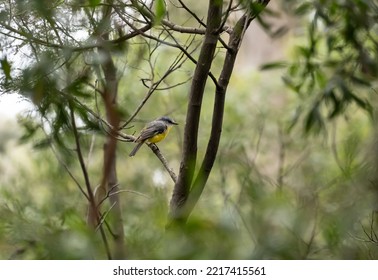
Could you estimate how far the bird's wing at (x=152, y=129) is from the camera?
3052 mm

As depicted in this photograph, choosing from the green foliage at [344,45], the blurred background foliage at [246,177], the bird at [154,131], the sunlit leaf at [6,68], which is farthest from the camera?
the bird at [154,131]

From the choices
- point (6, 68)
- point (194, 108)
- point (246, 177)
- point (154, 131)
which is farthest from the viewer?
point (154, 131)

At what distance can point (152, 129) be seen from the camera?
316 centimetres

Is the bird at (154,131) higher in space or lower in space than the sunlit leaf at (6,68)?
higher

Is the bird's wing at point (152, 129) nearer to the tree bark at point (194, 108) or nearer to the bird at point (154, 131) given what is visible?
the bird at point (154, 131)

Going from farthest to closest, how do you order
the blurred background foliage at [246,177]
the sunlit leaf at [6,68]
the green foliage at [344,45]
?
the green foliage at [344,45], the sunlit leaf at [6,68], the blurred background foliage at [246,177]

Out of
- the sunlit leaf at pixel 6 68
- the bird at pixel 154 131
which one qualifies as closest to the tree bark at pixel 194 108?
the sunlit leaf at pixel 6 68

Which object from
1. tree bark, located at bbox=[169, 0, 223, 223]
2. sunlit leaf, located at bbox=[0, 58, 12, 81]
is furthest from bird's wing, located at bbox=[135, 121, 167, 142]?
sunlit leaf, located at bbox=[0, 58, 12, 81]

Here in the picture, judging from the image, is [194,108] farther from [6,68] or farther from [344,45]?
[6,68]

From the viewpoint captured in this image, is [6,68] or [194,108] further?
[194,108]

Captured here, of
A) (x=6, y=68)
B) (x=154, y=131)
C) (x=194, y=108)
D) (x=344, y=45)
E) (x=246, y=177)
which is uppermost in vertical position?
(x=154, y=131)

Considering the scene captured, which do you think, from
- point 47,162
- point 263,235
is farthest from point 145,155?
point 263,235

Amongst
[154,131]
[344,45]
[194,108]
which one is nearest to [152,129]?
[154,131]

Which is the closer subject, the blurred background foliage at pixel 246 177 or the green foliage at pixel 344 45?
the blurred background foliage at pixel 246 177
